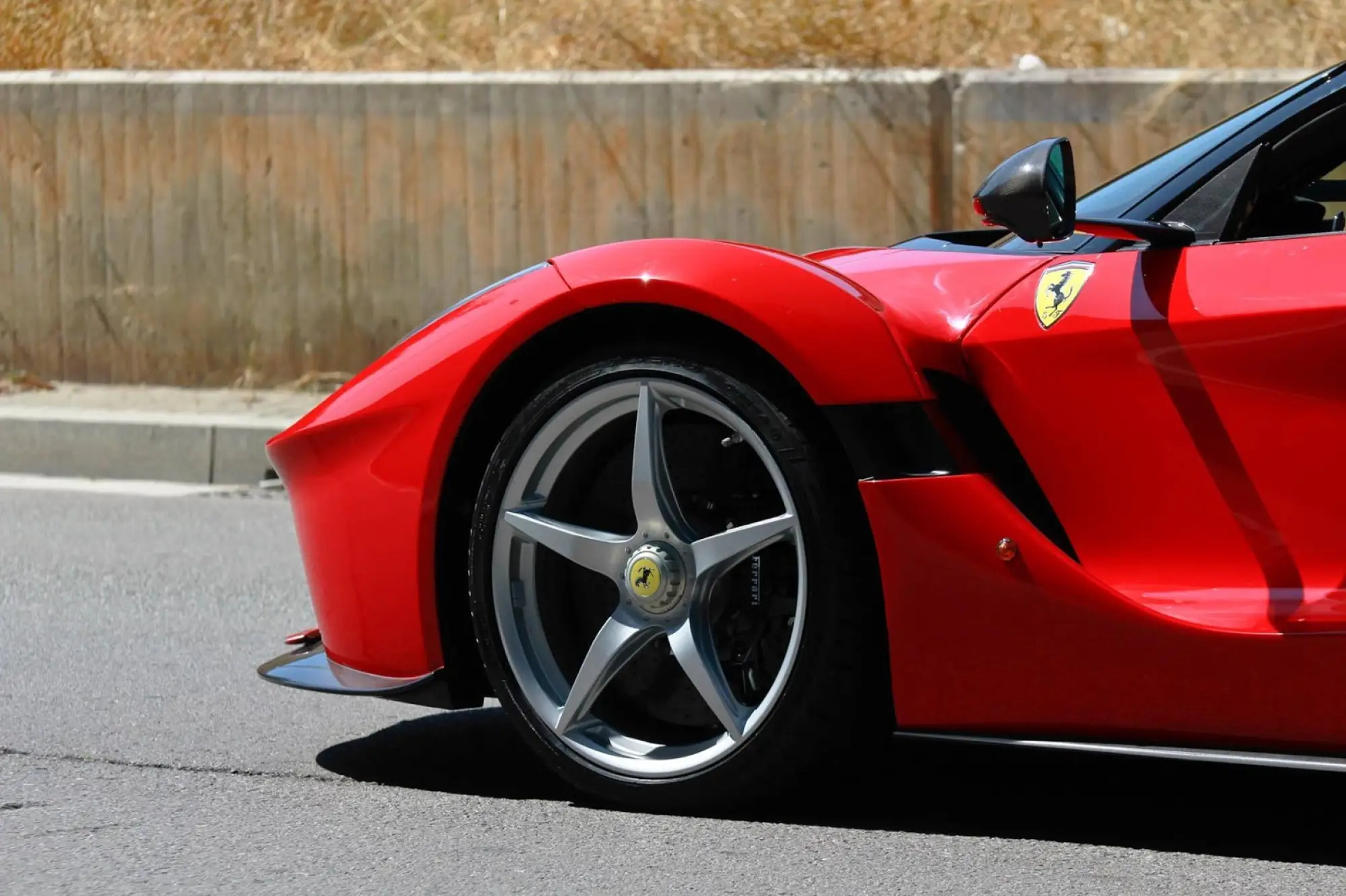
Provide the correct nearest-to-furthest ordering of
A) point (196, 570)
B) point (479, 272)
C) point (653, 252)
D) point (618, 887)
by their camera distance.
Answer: point (618, 887)
point (653, 252)
point (196, 570)
point (479, 272)

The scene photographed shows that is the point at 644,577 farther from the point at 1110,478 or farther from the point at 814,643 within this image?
the point at 1110,478

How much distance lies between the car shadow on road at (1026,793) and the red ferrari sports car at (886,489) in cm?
27

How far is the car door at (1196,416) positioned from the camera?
3178 mm

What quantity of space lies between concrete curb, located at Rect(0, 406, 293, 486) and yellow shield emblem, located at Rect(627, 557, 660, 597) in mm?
5315

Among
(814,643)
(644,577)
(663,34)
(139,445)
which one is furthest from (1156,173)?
(663,34)

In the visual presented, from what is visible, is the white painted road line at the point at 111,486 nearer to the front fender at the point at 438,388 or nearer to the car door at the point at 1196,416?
the front fender at the point at 438,388

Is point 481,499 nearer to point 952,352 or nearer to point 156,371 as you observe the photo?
point 952,352

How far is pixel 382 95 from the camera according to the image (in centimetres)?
979

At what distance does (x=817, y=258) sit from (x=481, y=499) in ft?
2.53

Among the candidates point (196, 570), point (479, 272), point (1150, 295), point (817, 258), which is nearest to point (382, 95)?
point (479, 272)

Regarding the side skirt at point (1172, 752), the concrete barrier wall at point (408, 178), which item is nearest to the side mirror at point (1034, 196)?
the side skirt at point (1172, 752)

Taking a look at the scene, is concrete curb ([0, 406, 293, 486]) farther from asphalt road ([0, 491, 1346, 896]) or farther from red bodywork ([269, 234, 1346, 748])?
red bodywork ([269, 234, 1346, 748])

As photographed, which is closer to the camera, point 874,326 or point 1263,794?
point 874,326

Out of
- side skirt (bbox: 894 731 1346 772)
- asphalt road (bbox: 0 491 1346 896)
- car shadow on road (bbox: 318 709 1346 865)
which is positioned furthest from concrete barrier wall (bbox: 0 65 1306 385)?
side skirt (bbox: 894 731 1346 772)
